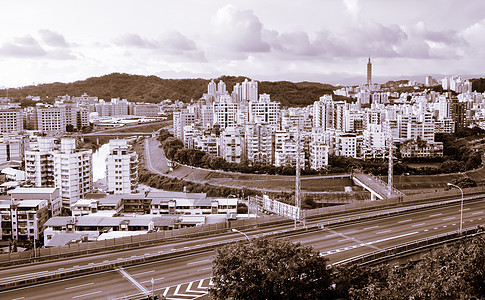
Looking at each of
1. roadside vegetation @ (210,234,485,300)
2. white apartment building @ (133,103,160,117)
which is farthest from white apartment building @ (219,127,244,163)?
white apartment building @ (133,103,160,117)

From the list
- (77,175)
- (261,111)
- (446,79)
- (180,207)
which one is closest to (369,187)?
(180,207)

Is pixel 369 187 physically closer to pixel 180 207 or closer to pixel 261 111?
pixel 180 207

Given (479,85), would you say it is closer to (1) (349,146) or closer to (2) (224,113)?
(2) (224,113)

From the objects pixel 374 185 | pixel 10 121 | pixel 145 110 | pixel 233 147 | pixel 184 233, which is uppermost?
pixel 145 110

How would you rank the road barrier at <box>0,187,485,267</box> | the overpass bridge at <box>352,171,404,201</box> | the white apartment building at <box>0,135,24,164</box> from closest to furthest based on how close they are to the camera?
1. the road barrier at <box>0,187,485,267</box>
2. the overpass bridge at <box>352,171,404,201</box>
3. the white apartment building at <box>0,135,24,164</box>

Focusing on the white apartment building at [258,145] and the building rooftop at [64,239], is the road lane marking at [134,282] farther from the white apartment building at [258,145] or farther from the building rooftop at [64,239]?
the white apartment building at [258,145]

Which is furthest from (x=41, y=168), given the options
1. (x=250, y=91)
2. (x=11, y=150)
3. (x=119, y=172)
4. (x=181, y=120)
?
(x=250, y=91)

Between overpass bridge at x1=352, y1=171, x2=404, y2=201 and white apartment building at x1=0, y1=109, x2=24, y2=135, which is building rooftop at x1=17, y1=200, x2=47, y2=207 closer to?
overpass bridge at x1=352, y1=171, x2=404, y2=201
